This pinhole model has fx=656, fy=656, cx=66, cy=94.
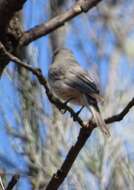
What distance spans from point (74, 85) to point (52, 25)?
763mm

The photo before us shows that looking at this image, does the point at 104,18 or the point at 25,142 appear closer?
the point at 25,142

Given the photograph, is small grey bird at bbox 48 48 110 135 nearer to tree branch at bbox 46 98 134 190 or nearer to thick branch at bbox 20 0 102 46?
thick branch at bbox 20 0 102 46

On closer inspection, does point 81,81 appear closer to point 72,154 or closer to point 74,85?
point 74,85

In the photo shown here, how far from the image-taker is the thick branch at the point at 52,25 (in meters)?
1.79

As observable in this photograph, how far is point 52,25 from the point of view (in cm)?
183

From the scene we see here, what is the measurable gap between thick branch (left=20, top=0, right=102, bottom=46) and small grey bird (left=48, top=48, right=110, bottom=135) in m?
0.48

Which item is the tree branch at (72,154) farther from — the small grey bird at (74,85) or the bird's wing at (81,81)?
the bird's wing at (81,81)

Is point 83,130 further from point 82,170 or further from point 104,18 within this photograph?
point 104,18

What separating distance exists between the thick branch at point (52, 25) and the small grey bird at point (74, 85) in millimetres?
477

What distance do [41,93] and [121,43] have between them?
1251mm

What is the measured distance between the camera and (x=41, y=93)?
132 inches

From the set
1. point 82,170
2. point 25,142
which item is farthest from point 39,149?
point 82,170

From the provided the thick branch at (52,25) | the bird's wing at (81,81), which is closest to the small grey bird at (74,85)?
the bird's wing at (81,81)

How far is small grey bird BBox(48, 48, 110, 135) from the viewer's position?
244cm
